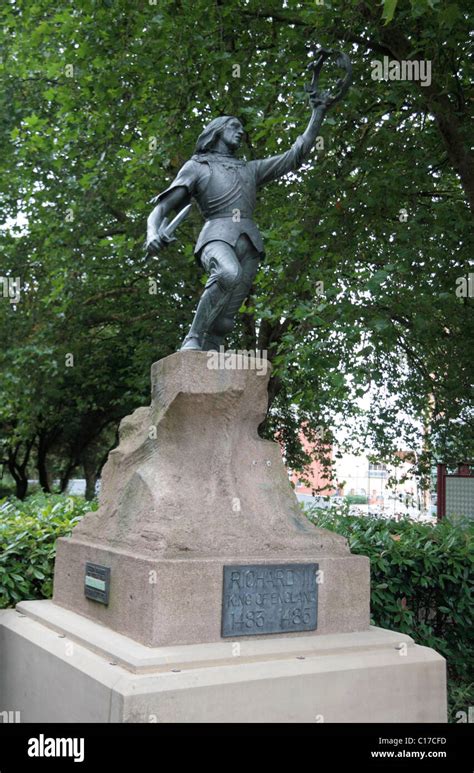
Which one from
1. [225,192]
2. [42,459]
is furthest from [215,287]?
[42,459]

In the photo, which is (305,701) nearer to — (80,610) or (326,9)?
(80,610)

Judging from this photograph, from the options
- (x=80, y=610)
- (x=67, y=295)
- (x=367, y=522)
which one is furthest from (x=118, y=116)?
(x=80, y=610)

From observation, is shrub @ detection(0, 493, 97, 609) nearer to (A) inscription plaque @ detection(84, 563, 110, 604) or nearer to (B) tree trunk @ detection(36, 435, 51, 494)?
(A) inscription plaque @ detection(84, 563, 110, 604)

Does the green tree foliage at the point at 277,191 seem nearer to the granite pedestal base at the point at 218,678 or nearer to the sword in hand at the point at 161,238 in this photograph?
the sword in hand at the point at 161,238

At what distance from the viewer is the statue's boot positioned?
509 centimetres

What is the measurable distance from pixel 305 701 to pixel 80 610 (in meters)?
1.66

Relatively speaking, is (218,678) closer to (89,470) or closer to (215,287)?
(215,287)

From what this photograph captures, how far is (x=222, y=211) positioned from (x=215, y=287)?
1.92ft

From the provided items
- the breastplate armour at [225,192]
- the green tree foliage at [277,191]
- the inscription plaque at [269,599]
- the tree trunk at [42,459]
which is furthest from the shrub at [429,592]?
the tree trunk at [42,459]

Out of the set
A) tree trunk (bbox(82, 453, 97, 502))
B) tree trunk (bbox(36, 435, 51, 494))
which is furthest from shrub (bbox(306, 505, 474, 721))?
tree trunk (bbox(82, 453, 97, 502))

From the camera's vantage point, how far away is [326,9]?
314 inches

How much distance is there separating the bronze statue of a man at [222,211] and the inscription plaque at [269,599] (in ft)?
4.99

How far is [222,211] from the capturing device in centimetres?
529

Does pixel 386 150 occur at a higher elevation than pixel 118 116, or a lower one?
lower
